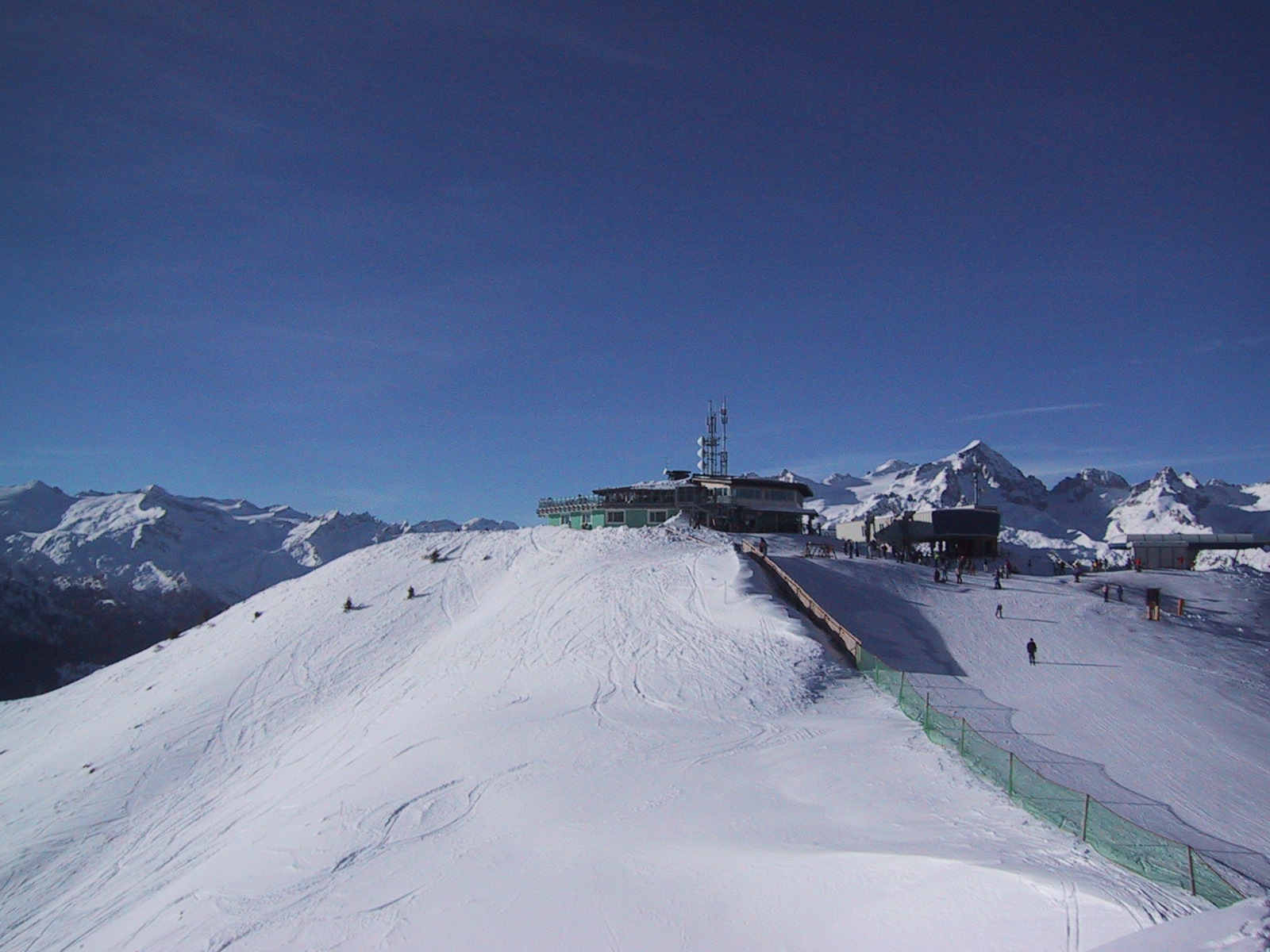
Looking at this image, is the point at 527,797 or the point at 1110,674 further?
the point at 1110,674

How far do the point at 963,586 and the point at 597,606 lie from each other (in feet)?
63.2

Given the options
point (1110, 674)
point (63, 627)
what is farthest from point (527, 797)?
point (63, 627)

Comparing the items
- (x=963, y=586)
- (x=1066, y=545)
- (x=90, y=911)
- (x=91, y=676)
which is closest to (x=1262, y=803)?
(x=963, y=586)

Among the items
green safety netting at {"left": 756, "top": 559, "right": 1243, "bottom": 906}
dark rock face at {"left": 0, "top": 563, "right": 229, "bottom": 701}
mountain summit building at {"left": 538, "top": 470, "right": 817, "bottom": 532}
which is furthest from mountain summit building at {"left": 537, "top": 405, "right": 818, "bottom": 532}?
dark rock face at {"left": 0, "top": 563, "right": 229, "bottom": 701}

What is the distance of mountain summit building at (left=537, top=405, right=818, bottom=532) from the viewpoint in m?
58.0

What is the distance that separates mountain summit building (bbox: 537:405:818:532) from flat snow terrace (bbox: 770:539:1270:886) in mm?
10324

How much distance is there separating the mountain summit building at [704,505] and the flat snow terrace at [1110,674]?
10324mm

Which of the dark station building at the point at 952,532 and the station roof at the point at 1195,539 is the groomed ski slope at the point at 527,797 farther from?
the station roof at the point at 1195,539

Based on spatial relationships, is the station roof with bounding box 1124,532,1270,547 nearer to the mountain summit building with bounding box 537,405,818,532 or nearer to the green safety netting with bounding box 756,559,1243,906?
the mountain summit building with bounding box 537,405,818,532

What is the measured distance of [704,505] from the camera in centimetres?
5803

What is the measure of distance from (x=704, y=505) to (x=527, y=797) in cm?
4105

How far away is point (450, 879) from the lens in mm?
14211

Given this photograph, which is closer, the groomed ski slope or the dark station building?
the groomed ski slope

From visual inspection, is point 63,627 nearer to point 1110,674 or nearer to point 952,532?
point 952,532
